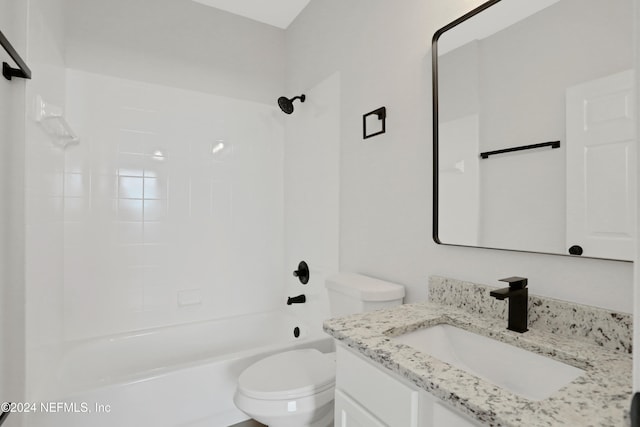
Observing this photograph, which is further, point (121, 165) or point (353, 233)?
point (121, 165)

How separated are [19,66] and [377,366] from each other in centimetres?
154

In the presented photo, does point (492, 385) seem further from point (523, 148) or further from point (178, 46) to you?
point (178, 46)

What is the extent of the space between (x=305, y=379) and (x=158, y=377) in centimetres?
72

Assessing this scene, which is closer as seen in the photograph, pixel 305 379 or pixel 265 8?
pixel 305 379

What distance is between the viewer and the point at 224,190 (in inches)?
95.7

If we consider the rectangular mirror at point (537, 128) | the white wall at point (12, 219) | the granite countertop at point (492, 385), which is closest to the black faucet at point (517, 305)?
the granite countertop at point (492, 385)

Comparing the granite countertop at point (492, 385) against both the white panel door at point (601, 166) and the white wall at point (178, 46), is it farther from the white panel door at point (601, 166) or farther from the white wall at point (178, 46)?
the white wall at point (178, 46)

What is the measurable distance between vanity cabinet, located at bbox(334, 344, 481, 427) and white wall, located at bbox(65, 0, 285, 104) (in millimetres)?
2202

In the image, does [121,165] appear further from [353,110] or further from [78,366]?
[353,110]

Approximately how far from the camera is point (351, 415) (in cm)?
90

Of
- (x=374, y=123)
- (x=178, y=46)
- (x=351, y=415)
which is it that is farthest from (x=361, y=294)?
(x=178, y=46)

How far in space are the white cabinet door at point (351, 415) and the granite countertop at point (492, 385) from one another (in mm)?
166

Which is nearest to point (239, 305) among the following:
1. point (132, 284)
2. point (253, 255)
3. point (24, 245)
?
point (253, 255)

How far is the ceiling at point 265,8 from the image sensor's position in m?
2.29
